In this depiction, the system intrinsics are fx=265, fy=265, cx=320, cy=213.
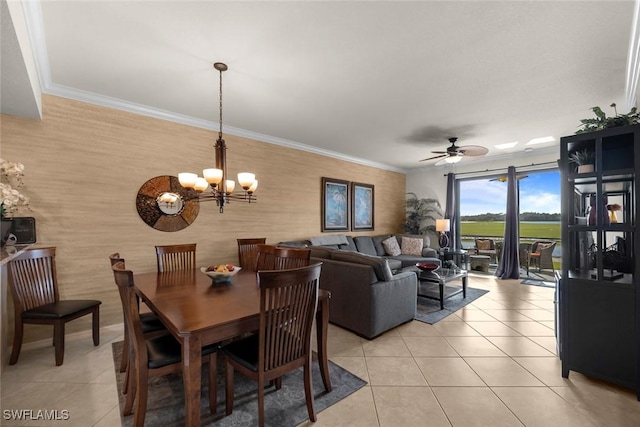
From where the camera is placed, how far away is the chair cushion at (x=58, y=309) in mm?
2443

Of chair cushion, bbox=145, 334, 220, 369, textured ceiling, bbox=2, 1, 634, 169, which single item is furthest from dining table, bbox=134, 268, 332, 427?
textured ceiling, bbox=2, 1, 634, 169

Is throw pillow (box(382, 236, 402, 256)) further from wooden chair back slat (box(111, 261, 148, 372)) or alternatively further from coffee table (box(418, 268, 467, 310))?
wooden chair back slat (box(111, 261, 148, 372))

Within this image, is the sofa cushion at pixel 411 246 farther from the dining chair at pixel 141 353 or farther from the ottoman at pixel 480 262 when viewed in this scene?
the dining chair at pixel 141 353

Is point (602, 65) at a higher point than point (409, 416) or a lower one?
higher

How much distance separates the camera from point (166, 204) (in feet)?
11.7

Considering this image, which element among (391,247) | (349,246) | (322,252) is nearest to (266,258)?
(322,252)

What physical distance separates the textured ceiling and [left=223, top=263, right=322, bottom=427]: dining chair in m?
1.84

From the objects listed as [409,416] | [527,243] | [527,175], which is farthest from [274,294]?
[527,243]

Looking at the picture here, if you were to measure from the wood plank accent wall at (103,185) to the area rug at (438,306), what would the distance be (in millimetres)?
2898

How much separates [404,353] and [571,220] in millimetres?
1972

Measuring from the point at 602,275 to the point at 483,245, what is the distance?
4.94 metres

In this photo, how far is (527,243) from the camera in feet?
20.5

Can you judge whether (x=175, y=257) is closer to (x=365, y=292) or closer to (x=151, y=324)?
(x=151, y=324)

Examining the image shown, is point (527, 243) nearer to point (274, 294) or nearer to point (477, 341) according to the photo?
point (477, 341)
